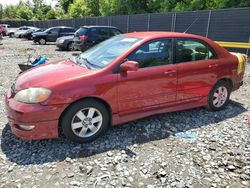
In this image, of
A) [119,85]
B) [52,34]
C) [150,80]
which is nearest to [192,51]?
[150,80]

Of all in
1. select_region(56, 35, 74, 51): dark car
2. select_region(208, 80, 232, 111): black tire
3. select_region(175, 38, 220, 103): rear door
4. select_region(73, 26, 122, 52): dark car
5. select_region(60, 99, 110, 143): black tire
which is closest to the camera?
select_region(60, 99, 110, 143): black tire

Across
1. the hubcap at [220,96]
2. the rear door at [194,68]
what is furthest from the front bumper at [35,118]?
the hubcap at [220,96]

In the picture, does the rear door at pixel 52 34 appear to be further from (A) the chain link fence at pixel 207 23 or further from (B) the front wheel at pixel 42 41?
(A) the chain link fence at pixel 207 23

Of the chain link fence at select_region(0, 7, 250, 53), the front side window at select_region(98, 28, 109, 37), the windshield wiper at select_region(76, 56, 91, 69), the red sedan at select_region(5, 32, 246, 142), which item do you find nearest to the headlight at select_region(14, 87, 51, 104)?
the red sedan at select_region(5, 32, 246, 142)

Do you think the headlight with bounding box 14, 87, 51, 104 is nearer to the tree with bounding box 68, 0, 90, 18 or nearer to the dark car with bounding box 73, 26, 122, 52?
the dark car with bounding box 73, 26, 122, 52

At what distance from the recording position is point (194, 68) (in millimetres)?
4926

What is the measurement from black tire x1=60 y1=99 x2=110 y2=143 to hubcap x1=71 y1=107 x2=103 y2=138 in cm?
2

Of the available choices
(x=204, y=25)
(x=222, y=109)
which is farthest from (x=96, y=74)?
(x=204, y=25)

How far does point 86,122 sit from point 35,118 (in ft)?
2.43

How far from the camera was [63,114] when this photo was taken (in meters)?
3.83

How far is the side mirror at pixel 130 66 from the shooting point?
3.98 m

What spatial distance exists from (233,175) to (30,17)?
208ft

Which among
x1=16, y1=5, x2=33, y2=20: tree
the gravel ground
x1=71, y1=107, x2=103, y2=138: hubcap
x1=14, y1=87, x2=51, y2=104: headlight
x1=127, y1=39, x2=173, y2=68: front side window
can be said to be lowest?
the gravel ground

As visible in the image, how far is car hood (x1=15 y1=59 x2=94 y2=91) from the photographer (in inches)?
151
